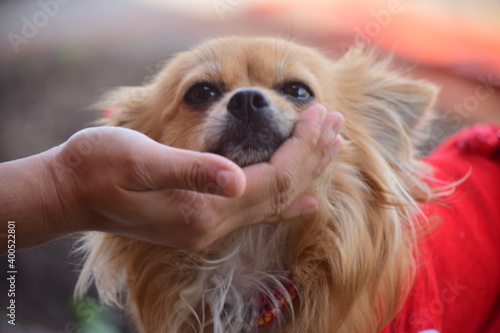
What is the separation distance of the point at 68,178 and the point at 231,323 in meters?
0.67

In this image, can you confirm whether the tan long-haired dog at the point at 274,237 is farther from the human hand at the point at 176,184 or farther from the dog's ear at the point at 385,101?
the human hand at the point at 176,184

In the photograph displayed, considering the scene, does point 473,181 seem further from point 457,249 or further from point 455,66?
point 455,66

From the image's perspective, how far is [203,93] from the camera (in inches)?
64.5

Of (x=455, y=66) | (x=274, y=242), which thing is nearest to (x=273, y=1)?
(x=455, y=66)

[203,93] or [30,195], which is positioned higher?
[203,93]

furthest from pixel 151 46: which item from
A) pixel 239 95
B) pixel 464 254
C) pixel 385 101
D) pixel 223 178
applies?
pixel 223 178

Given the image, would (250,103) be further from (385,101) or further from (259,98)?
(385,101)

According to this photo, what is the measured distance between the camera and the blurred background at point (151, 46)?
11.9ft

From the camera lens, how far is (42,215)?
47.4 inches

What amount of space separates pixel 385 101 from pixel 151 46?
2998mm

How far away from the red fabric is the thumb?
792mm

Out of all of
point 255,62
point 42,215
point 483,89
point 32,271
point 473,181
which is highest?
point 255,62

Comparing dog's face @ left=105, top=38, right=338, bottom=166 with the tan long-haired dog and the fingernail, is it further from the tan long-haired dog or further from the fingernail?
the fingernail

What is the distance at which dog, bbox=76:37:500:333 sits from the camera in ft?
4.77
